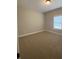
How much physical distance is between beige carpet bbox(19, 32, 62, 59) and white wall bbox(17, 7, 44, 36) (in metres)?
0.10

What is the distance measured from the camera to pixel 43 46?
1568mm

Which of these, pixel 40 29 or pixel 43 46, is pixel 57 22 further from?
pixel 43 46

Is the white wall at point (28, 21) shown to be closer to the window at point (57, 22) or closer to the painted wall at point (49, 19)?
the painted wall at point (49, 19)

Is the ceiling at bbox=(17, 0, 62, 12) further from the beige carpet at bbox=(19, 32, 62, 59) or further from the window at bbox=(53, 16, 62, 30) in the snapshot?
the beige carpet at bbox=(19, 32, 62, 59)

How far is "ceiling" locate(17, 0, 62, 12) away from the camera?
1482 millimetres

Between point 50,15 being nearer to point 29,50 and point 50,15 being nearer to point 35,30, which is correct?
point 35,30

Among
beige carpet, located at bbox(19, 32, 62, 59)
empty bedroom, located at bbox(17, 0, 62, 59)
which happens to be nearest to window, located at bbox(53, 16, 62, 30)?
empty bedroom, located at bbox(17, 0, 62, 59)

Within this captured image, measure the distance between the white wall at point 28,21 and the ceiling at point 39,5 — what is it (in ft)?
0.19

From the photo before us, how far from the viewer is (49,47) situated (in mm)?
1570

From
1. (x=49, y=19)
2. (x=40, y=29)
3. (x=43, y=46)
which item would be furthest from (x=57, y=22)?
(x=43, y=46)
